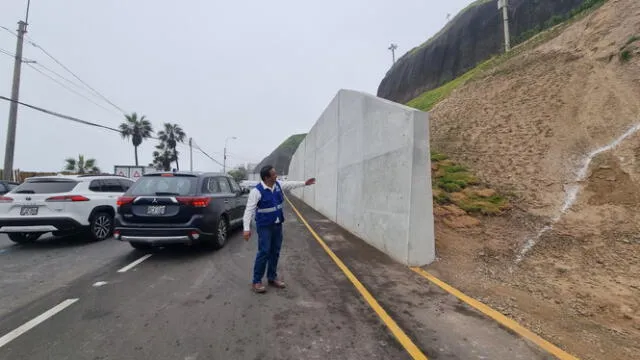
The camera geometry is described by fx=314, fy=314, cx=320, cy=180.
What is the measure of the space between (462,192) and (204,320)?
695cm

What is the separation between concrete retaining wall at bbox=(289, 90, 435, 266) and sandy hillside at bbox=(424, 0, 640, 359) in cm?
81

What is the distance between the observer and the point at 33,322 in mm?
3424

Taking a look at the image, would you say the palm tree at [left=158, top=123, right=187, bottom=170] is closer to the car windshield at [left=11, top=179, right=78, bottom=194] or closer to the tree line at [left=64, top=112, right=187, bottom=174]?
the tree line at [left=64, top=112, right=187, bottom=174]

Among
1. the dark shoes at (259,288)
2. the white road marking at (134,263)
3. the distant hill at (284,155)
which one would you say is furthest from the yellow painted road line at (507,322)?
the distant hill at (284,155)

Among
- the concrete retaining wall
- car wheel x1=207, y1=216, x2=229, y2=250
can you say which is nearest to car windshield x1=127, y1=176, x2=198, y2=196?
car wheel x1=207, y1=216, x2=229, y2=250

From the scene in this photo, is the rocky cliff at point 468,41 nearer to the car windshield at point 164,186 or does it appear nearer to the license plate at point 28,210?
the car windshield at point 164,186

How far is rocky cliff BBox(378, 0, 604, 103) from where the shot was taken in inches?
1061

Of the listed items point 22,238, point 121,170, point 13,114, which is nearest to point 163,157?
point 121,170

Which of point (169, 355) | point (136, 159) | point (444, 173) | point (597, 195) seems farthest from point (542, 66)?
point (136, 159)

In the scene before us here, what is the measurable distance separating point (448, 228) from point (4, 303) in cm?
744

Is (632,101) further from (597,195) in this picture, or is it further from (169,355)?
(169,355)

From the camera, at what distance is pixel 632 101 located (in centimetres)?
793

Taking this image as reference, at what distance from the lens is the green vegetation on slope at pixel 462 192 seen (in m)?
7.23

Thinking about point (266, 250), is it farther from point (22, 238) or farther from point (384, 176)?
point (22, 238)
